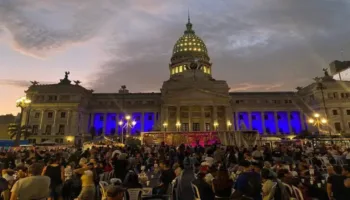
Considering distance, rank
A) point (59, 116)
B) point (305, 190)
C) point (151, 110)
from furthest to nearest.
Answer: point (151, 110) < point (59, 116) < point (305, 190)

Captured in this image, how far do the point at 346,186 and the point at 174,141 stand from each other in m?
24.7

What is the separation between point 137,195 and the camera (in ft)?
21.0

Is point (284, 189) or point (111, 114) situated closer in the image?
point (284, 189)

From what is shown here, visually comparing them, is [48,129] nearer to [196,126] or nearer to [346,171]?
[196,126]

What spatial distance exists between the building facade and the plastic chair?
48833 millimetres

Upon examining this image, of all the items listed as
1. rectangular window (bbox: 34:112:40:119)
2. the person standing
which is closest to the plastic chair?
the person standing

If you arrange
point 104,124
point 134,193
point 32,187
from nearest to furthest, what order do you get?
1. point 32,187
2. point 134,193
3. point 104,124

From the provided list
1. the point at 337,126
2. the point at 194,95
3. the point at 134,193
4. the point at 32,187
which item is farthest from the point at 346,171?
the point at 337,126

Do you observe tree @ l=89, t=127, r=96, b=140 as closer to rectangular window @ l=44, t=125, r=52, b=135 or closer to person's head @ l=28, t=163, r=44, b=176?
Answer: rectangular window @ l=44, t=125, r=52, b=135

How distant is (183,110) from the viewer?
62.4 meters

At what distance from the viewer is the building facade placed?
59188 millimetres

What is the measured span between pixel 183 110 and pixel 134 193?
56077 millimetres

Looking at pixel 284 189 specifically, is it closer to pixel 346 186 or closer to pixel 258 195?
pixel 258 195

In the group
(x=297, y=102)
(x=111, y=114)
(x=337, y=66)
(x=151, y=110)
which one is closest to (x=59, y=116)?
(x=111, y=114)
